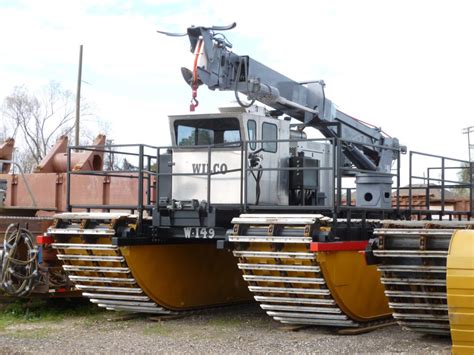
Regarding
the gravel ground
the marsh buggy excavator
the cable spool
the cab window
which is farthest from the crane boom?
the cable spool

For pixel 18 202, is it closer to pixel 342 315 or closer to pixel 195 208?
pixel 195 208

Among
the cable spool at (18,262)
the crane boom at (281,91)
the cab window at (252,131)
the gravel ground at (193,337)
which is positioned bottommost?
the gravel ground at (193,337)

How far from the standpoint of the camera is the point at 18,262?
12742mm

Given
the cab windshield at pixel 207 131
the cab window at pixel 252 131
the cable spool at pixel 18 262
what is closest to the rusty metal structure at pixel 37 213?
the cable spool at pixel 18 262

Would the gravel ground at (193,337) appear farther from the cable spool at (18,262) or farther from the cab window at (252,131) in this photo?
the cab window at (252,131)

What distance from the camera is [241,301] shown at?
14.8 meters

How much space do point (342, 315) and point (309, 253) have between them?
111cm

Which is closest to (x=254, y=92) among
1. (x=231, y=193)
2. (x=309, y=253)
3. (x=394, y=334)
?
(x=231, y=193)

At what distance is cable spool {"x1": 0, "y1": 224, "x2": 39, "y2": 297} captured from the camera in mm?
12617

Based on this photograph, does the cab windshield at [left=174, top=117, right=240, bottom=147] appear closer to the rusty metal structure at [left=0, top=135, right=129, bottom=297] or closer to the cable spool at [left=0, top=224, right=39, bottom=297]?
the rusty metal structure at [left=0, top=135, right=129, bottom=297]

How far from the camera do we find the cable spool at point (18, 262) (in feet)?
41.4

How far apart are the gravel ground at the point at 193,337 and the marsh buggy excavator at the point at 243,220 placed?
1.15ft

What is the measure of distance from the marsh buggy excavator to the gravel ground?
13.8 inches

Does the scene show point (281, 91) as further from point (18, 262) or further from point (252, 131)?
point (18, 262)
